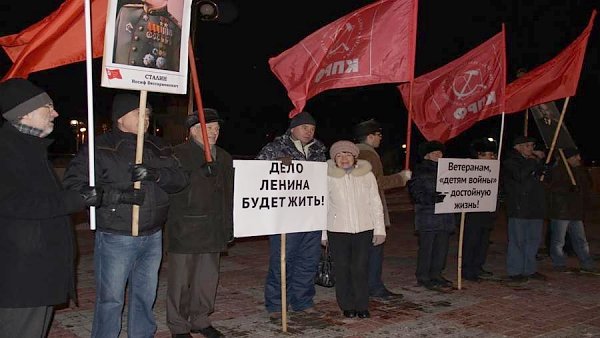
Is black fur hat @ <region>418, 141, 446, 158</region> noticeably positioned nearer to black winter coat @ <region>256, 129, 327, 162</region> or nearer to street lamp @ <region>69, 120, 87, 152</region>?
black winter coat @ <region>256, 129, 327, 162</region>

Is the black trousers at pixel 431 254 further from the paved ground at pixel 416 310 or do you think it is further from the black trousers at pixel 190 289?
the black trousers at pixel 190 289

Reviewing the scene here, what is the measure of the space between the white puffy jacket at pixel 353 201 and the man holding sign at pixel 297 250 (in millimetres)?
350

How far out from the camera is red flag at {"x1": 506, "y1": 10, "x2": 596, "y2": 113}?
8.74 metres

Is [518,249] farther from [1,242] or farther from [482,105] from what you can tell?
[1,242]

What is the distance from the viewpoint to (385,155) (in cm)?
3112

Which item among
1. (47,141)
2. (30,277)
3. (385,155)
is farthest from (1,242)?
(385,155)

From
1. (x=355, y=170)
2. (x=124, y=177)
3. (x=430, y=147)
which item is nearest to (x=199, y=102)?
(x=124, y=177)

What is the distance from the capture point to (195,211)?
549 centimetres

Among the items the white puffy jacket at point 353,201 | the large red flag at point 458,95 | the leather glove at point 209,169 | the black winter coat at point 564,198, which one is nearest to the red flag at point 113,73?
the leather glove at point 209,169

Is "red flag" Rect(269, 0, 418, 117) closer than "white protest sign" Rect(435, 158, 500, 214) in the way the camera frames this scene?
Yes

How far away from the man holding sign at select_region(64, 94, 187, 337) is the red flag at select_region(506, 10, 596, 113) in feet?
19.6

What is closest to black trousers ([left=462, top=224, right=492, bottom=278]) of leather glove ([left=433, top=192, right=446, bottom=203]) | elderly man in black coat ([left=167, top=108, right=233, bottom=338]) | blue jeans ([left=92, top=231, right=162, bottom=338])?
leather glove ([left=433, top=192, right=446, bottom=203])

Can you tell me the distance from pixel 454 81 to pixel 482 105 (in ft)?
1.73

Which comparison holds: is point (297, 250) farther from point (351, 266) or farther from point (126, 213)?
point (126, 213)
